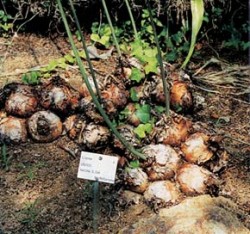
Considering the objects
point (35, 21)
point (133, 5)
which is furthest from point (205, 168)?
point (35, 21)

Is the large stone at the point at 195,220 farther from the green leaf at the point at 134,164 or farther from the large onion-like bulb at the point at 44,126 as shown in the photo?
the large onion-like bulb at the point at 44,126

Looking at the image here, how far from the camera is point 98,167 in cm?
223

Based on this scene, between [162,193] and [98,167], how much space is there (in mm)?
332

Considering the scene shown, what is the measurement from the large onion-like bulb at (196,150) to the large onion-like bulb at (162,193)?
0.18 meters

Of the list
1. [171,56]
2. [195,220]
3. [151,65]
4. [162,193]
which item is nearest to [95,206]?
[162,193]

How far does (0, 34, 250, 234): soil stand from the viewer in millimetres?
2344

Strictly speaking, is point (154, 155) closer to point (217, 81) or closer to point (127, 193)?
point (127, 193)

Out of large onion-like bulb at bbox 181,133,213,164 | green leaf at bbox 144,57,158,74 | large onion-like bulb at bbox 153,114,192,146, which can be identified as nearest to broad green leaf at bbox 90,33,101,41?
green leaf at bbox 144,57,158,74

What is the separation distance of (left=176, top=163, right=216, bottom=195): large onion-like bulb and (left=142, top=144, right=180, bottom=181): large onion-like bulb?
0.06 m

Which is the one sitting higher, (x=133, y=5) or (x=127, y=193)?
(x=133, y=5)

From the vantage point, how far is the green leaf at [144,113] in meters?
2.74

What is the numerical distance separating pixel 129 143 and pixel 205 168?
1.24 ft

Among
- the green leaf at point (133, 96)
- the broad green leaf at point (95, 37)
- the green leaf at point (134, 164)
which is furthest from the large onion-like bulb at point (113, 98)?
the broad green leaf at point (95, 37)

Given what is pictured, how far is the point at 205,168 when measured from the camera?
2498mm
